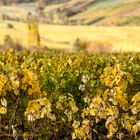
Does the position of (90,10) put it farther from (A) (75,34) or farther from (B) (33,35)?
(B) (33,35)

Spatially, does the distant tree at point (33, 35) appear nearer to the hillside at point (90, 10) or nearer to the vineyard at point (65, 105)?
the vineyard at point (65, 105)

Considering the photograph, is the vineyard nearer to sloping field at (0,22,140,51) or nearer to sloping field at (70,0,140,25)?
sloping field at (0,22,140,51)

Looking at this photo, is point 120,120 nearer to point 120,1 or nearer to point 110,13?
point 110,13

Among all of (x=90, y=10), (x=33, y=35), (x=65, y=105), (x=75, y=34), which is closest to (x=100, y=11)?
(x=90, y=10)

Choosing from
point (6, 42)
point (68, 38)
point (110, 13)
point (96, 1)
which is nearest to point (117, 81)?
point (6, 42)

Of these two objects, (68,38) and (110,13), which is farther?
(110,13)

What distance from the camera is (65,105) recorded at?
7453 millimetres

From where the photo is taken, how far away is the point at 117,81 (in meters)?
7.29

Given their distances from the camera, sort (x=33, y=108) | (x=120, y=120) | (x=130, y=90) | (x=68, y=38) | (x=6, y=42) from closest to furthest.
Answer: (x=33, y=108), (x=120, y=120), (x=130, y=90), (x=6, y=42), (x=68, y=38)

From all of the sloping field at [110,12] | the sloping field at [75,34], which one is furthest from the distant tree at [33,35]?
the sloping field at [110,12]

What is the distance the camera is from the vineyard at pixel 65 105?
709cm

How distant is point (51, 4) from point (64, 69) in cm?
17313

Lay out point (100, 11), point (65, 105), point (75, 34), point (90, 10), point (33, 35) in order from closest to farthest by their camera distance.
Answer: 1. point (65, 105)
2. point (33, 35)
3. point (75, 34)
4. point (100, 11)
5. point (90, 10)

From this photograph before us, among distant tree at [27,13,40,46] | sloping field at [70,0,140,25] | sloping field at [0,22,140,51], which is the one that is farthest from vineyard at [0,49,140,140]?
sloping field at [70,0,140,25]
